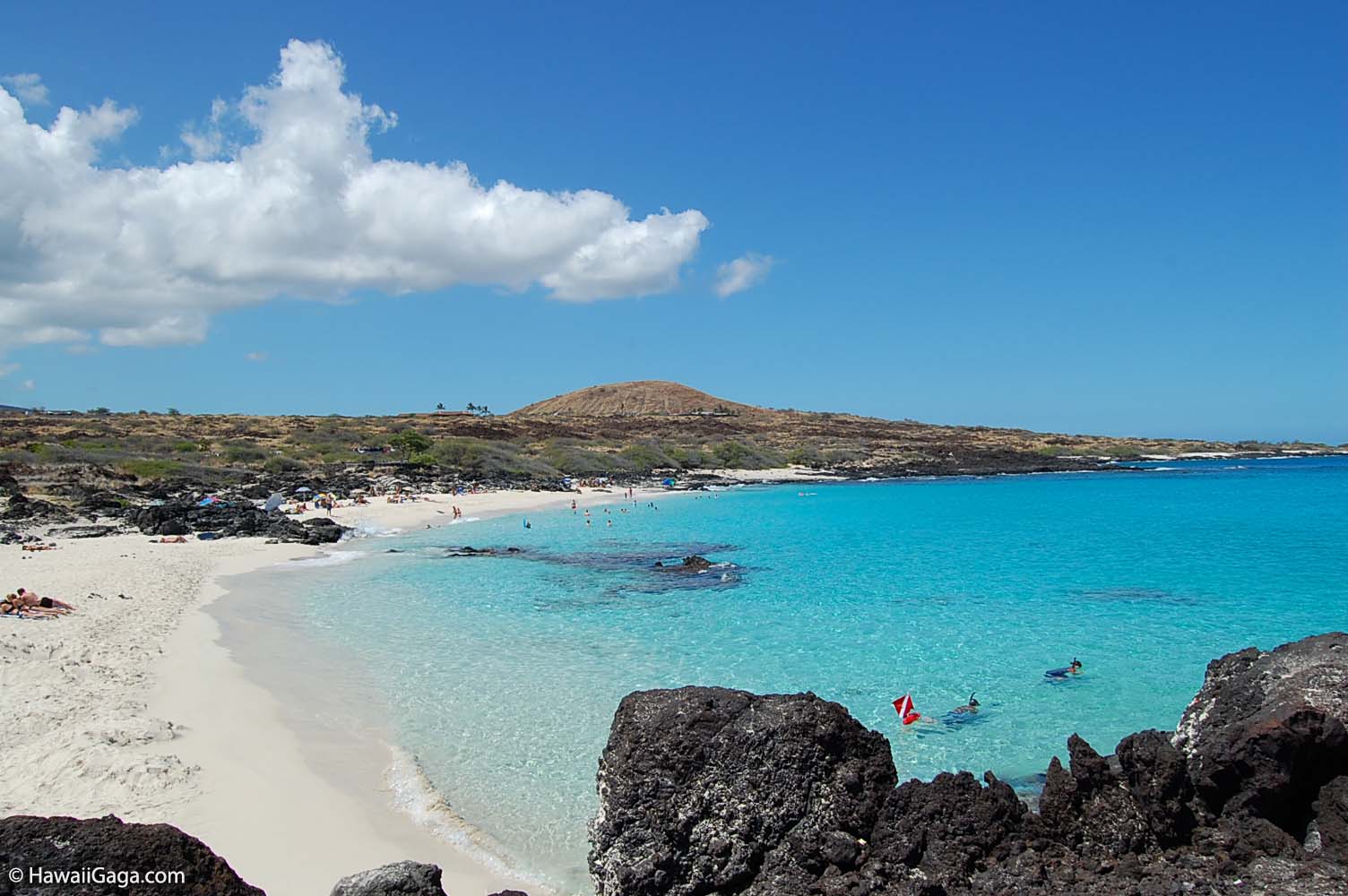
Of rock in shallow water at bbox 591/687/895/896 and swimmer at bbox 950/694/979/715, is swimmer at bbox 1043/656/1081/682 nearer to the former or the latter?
swimmer at bbox 950/694/979/715

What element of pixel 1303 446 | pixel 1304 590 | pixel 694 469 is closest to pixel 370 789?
pixel 1304 590

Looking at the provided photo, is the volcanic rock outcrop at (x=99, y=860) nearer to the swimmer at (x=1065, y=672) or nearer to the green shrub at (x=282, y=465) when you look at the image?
the swimmer at (x=1065, y=672)

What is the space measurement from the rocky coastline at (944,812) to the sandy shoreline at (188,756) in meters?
2.68

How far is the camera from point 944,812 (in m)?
5.15

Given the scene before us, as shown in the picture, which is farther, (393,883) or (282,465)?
(282,465)

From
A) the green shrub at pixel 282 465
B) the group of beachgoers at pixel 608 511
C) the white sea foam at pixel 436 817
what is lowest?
the white sea foam at pixel 436 817

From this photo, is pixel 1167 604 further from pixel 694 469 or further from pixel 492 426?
pixel 492 426

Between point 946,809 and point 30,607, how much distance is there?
1631 cm

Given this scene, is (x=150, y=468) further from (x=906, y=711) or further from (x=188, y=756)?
(x=906, y=711)

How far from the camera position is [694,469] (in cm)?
7594

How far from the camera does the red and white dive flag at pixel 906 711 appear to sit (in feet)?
34.9

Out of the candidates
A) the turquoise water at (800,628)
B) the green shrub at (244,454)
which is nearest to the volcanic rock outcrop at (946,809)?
the turquoise water at (800,628)

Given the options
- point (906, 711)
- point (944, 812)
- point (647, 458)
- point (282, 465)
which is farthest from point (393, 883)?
point (647, 458)

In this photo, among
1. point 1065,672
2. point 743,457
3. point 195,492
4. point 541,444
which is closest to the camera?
point 1065,672
